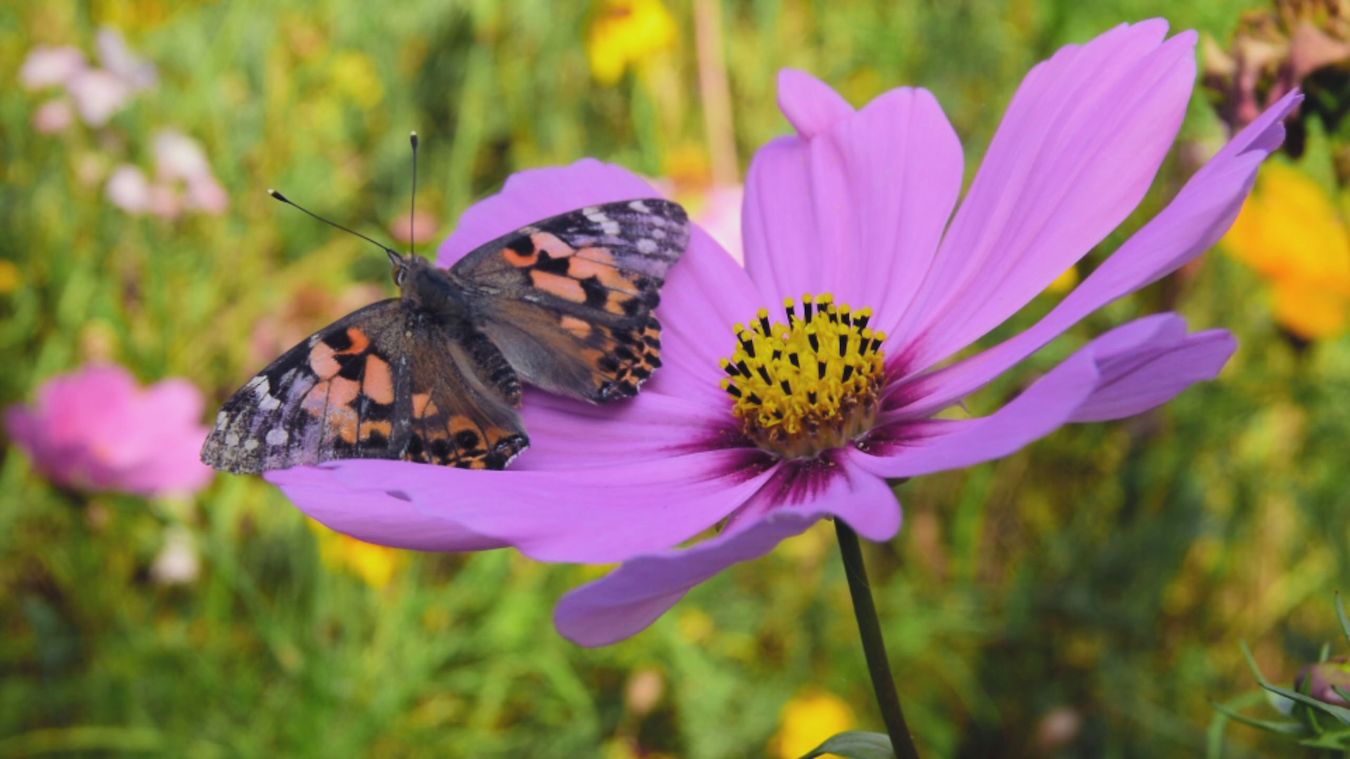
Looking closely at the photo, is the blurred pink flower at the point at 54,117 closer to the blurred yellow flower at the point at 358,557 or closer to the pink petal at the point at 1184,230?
the blurred yellow flower at the point at 358,557

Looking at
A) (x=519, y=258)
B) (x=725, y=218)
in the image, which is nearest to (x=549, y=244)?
(x=519, y=258)

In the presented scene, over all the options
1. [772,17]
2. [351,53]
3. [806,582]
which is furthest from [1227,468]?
[351,53]

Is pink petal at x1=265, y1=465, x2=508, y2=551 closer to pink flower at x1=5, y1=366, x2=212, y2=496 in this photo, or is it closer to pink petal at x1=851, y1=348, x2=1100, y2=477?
pink petal at x1=851, y1=348, x2=1100, y2=477

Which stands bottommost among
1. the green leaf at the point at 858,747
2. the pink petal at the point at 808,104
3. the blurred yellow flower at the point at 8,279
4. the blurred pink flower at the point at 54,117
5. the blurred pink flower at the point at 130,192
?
the green leaf at the point at 858,747

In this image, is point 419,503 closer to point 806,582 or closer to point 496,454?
point 496,454

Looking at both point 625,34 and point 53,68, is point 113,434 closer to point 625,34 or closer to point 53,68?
point 53,68

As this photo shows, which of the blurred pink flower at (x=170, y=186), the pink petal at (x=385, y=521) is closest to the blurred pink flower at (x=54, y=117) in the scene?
the blurred pink flower at (x=170, y=186)

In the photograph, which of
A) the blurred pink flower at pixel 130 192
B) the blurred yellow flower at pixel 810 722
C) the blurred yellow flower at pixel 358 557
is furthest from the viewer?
the blurred pink flower at pixel 130 192
